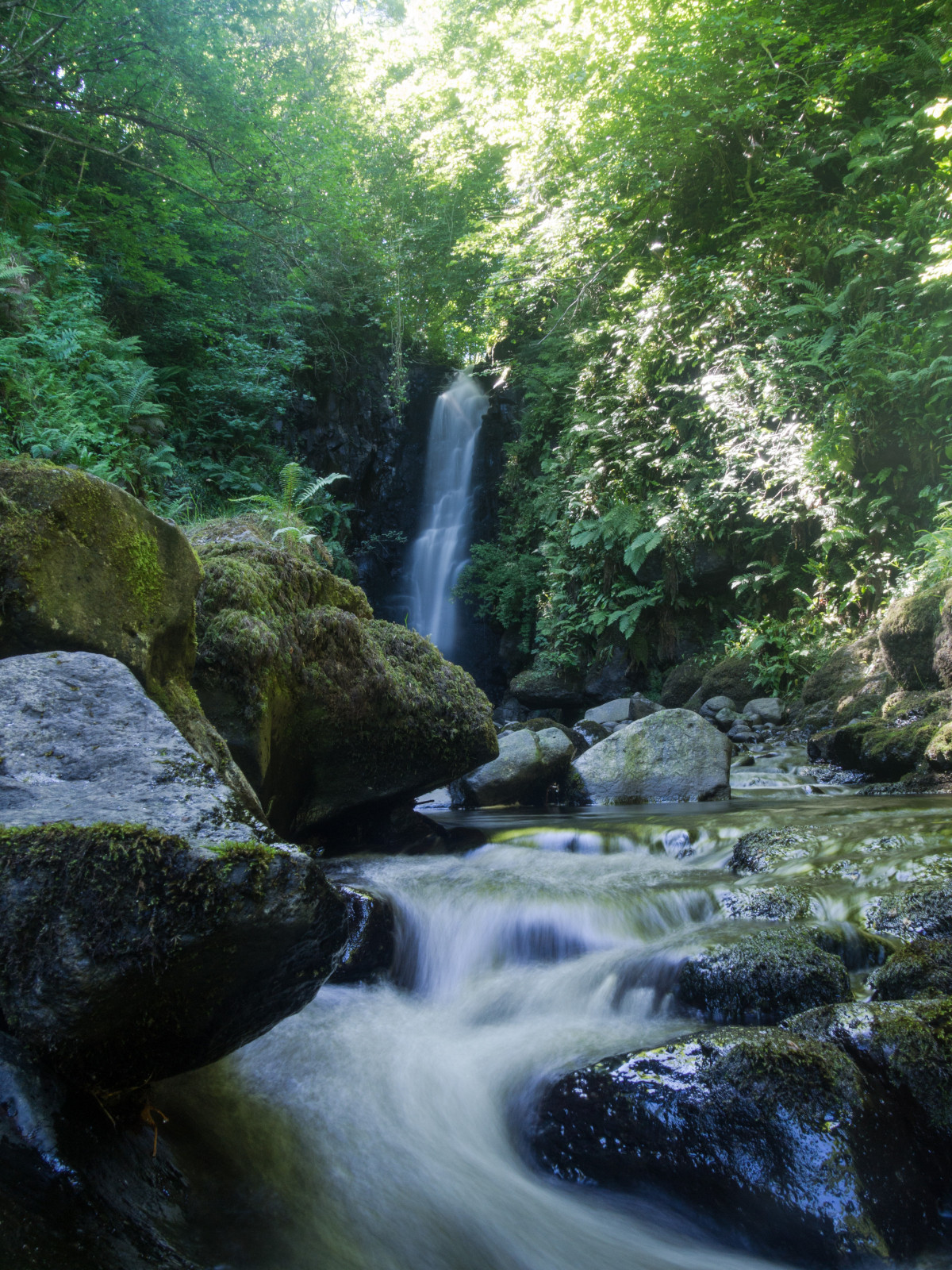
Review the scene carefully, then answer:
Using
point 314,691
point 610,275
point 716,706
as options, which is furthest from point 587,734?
point 610,275

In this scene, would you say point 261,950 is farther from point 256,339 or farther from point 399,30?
point 399,30

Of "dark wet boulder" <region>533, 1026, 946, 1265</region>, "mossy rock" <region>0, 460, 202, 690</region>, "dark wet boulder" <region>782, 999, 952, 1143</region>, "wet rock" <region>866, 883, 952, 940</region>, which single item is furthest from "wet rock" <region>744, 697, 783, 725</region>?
"mossy rock" <region>0, 460, 202, 690</region>

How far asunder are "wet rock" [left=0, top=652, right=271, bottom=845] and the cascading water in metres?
15.5

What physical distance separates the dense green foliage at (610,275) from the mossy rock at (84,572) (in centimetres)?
425

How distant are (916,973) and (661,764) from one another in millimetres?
4944

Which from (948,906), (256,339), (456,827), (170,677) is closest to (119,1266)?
(170,677)

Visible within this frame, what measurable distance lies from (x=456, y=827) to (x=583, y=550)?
9.37m

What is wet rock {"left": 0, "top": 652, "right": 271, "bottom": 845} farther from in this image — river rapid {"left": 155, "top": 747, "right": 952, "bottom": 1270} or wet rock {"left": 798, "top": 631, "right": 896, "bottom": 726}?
wet rock {"left": 798, "top": 631, "right": 896, "bottom": 726}

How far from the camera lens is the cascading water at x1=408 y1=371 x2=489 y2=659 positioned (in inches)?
727

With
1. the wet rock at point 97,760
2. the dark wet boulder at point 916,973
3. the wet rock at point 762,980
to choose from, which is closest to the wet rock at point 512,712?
the wet rock at point 762,980

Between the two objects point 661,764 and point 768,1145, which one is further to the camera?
point 661,764

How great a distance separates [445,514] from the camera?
64.5 ft

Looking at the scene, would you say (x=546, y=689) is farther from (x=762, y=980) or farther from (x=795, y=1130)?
(x=795, y=1130)

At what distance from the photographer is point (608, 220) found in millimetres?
13227
